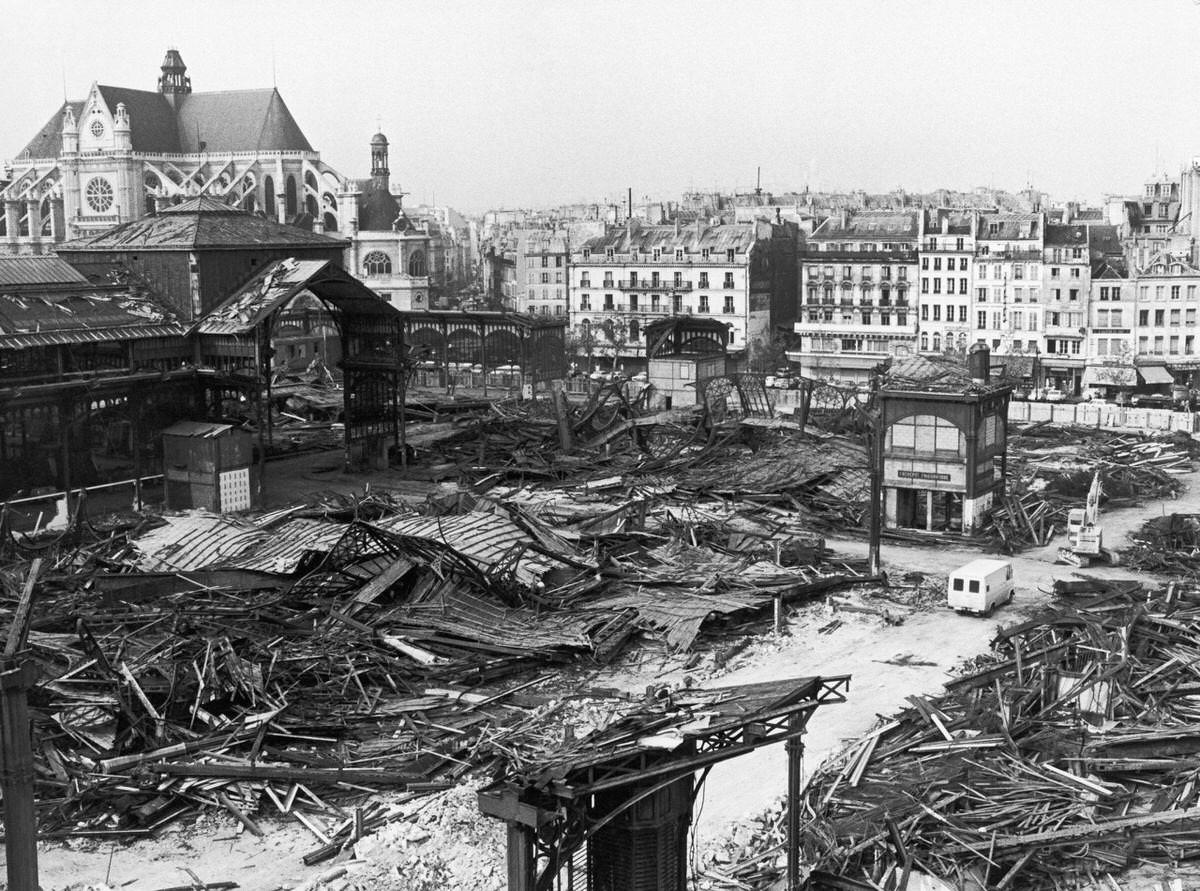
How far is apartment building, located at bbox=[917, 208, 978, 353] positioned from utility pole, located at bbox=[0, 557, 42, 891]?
7382cm

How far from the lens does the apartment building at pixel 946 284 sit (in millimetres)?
85438

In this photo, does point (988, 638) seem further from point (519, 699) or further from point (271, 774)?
point (271, 774)

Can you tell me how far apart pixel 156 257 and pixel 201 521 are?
45.4 ft

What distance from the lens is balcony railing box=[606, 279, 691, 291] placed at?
93312 millimetres

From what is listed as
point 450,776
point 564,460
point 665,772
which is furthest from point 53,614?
point 564,460

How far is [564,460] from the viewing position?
51.4m

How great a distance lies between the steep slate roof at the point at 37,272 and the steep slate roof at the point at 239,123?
72.9 meters

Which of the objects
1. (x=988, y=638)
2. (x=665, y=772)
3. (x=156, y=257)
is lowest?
(x=988, y=638)

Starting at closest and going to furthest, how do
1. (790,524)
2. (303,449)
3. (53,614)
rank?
(53,614)
(790,524)
(303,449)

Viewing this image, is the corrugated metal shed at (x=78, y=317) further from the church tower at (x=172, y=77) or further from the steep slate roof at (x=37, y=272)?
the church tower at (x=172, y=77)

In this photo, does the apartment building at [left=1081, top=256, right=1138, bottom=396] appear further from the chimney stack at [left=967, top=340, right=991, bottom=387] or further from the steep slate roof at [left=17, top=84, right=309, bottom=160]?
the steep slate roof at [left=17, top=84, right=309, bottom=160]

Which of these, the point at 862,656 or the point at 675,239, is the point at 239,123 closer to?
the point at 675,239

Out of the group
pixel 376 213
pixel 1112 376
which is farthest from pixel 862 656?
pixel 376 213

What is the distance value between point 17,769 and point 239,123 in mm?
109769
